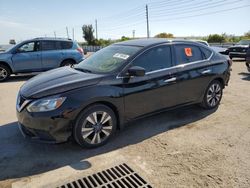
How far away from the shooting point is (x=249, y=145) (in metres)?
3.63

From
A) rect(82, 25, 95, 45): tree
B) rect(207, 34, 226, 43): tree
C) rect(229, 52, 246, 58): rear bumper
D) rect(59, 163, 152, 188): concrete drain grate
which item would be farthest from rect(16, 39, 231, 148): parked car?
rect(82, 25, 95, 45): tree

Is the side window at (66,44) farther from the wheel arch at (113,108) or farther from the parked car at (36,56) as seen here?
the wheel arch at (113,108)

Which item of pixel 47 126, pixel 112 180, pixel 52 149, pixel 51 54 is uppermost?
pixel 51 54

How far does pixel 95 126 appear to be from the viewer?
3.56m

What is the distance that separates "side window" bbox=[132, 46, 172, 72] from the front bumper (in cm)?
151

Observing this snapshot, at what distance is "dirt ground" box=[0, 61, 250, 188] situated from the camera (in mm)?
2902

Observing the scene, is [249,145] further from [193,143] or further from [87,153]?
[87,153]

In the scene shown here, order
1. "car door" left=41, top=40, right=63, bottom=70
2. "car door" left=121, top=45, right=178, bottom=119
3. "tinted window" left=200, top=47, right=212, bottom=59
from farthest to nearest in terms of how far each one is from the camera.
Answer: "car door" left=41, top=40, right=63, bottom=70, "tinted window" left=200, top=47, right=212, bottom=59, "car door" left=121, top=45, right=178, bottom=119

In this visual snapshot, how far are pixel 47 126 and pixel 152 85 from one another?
187cm

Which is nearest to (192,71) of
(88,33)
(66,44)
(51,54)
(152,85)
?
(152,85)

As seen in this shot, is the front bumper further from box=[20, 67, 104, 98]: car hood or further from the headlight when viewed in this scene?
box=[20, 67, 104, 98]: car hood

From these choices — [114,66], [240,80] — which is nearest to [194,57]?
[114,66]

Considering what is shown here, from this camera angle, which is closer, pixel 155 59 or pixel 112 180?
pixel 112 180

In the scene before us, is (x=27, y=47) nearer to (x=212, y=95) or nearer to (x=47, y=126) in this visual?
(x=47, y=126)
